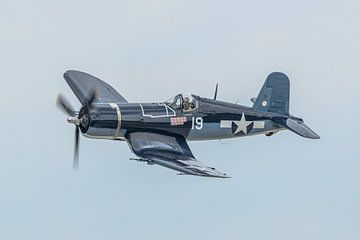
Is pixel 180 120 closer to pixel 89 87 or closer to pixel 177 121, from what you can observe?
pixel 177 121

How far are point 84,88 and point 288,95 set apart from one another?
352 inches

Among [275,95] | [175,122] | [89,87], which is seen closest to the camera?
[175,122]

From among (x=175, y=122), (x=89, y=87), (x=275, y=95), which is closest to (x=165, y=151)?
(x=175, y=122)

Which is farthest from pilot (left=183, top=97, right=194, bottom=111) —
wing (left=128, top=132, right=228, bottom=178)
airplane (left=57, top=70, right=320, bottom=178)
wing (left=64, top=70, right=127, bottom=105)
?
wing (left=64, top=70, right=127, bottom=105)

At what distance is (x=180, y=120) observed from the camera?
180 feet

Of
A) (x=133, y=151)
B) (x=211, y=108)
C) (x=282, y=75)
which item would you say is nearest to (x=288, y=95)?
(x=282, y=75)

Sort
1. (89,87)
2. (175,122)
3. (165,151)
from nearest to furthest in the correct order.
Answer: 1. (165,151)
2. (175,122)
3. (89,87)

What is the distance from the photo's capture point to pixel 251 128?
5725 cm

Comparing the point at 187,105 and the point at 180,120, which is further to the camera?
the point at 187,105

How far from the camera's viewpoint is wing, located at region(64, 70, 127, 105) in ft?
192

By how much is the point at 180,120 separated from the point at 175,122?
0.82 feet

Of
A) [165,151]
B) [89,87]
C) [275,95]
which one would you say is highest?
[89,87]

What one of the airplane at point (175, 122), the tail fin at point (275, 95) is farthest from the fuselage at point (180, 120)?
the tail fin at point (275, 95)

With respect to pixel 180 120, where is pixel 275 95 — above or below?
above
